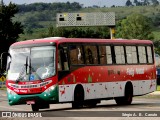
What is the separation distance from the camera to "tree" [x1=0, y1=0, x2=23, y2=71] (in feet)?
305

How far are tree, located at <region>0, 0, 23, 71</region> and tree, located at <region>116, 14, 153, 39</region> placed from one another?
73.6m

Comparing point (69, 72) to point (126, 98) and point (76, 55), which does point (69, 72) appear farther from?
point (126, 98)

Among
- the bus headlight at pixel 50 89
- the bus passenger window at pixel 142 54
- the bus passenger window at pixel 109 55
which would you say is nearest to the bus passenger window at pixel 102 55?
the bus passenger window at pixel 109 55

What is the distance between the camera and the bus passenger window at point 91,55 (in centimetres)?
2946

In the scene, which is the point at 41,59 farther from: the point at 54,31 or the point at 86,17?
the point at 54,31

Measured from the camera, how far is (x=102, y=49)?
101 ft

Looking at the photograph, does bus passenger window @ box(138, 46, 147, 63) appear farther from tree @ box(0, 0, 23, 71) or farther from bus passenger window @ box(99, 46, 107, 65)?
tree @ box(0, 0, 23, 71)

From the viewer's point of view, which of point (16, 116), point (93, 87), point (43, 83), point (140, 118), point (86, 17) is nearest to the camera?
point (140, 118)

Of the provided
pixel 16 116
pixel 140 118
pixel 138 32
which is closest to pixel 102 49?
pixel 16 116

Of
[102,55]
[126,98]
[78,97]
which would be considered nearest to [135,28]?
[126,98]

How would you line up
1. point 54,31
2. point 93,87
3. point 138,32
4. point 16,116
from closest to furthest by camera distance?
point 16,116 < point 93,87 < point 54,31 < point 138,32

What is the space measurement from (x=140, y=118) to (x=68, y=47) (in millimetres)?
8720

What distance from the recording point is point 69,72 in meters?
28.0

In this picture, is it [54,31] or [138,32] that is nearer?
[54,31]
